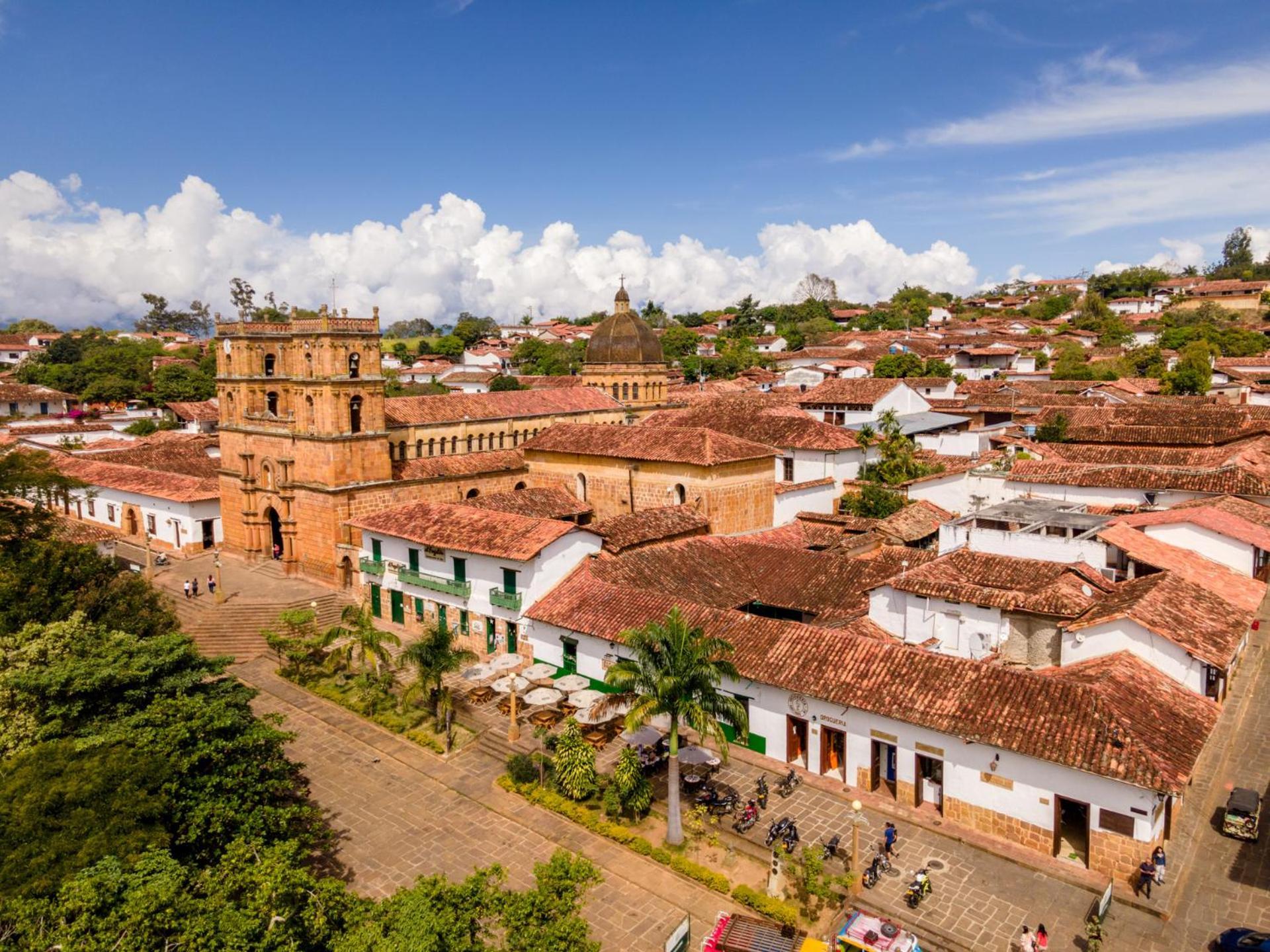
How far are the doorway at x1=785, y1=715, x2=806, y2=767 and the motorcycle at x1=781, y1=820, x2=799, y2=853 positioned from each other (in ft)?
10.7

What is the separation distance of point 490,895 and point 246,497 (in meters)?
32.5

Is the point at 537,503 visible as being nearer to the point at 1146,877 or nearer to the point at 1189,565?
Result: the point at 1189,565

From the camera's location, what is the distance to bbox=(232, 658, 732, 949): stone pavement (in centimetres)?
1608

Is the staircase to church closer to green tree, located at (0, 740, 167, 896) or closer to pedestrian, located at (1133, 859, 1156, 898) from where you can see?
green tree, located at (0, 740, 167, 896)

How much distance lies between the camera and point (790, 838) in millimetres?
17438

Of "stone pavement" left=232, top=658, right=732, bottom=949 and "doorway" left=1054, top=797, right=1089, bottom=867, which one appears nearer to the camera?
"stone pavement" left=232, top=658, right=732, bottom=949

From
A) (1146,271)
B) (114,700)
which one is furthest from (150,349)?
(1146,271)

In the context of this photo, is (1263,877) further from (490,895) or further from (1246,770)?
(490,895)

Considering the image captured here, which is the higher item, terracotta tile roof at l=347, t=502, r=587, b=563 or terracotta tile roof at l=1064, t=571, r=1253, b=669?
terracotta tile roof at l=347, t=502, r=587, b=563

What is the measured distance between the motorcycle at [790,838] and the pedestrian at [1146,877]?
243 inches

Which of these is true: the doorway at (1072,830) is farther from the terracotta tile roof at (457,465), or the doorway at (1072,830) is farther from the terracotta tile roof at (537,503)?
the terracotta tile roof at (457,465)

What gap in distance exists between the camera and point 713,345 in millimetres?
116750

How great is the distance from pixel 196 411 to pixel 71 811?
209ft

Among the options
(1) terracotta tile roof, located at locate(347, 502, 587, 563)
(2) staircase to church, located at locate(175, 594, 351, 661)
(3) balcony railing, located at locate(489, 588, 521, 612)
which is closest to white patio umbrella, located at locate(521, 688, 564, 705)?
(3) balcony railing, located at locate(489, 588, 521, 612)
